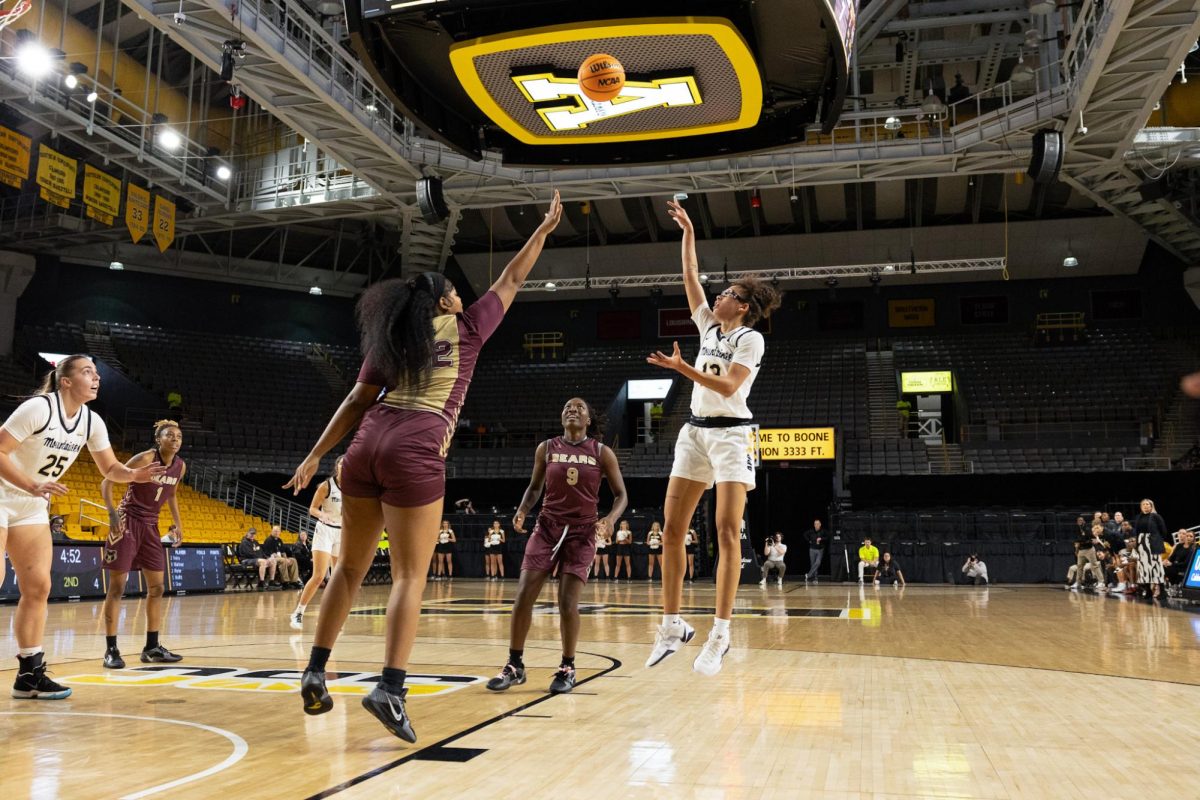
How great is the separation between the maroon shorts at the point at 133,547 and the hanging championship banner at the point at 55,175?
44.7ft

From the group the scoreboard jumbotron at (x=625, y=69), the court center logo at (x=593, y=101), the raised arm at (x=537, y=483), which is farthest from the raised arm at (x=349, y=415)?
the raised arm at (x=537, y=483)

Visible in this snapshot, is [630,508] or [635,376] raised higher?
[635,376]

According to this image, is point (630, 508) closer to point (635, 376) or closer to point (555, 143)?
point (635, 376)

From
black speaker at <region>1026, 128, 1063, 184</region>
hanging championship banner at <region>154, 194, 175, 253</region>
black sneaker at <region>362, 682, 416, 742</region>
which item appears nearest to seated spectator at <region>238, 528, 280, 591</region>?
hanging championship banner at <region>154, 194, 175, 253</region>

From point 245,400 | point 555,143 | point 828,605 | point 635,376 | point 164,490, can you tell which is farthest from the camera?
point 635,376

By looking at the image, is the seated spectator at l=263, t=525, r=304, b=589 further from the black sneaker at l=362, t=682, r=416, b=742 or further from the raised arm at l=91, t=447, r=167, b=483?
the black sneaker at l=362, t=682, r=416, b=742

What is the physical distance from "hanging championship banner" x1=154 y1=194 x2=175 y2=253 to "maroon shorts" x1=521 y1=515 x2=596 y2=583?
18140 millimetres

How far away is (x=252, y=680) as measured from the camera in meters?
5.71

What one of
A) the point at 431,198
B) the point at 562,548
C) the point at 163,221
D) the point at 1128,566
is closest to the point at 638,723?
A: the point at 562,548

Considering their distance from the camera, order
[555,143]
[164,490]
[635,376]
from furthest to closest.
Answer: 1. [635,376]
2. [164,490]
3. [555,143]

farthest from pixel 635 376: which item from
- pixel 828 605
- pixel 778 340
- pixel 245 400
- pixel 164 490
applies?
pixel 164 490

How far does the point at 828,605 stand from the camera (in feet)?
45.5

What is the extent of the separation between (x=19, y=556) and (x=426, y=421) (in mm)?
2642

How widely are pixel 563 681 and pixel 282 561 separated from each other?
15.2 m
